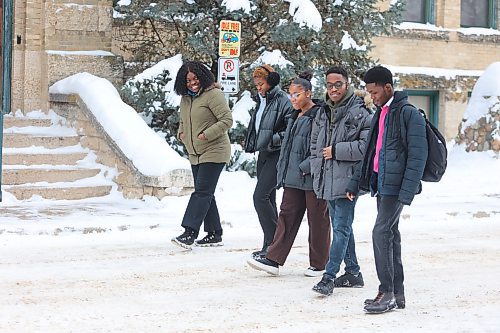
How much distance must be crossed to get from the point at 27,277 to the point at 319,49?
8.63m

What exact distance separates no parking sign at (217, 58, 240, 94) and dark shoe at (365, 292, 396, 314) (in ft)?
21.2

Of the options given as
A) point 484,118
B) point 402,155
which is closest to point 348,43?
point 484,118

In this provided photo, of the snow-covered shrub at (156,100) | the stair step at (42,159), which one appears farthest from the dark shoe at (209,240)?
the snow-covered shrub at (156,100)

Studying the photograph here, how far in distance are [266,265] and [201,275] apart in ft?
1.92

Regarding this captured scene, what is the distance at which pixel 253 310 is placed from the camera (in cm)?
827

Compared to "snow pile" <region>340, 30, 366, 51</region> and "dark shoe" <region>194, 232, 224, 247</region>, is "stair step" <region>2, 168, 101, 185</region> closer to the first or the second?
"dark shoe" <region>194, 232, 224, 247</region>

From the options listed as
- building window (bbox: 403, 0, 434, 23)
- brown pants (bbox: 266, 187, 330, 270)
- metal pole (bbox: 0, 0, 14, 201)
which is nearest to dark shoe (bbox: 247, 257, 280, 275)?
brown pants (bbox: 266, 187, 330, 270)

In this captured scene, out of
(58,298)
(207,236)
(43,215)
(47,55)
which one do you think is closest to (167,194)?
(43,215)

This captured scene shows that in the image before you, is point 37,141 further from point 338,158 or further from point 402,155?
point 402,155

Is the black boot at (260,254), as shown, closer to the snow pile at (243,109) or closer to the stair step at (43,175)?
the stair step at (43,175)

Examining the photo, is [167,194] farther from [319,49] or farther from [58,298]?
[58,298]

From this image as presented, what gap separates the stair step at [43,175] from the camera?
14578 millimetres

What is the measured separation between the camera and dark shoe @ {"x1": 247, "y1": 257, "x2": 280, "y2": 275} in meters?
9.67

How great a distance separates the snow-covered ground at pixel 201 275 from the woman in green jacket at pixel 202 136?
0.40 meters
